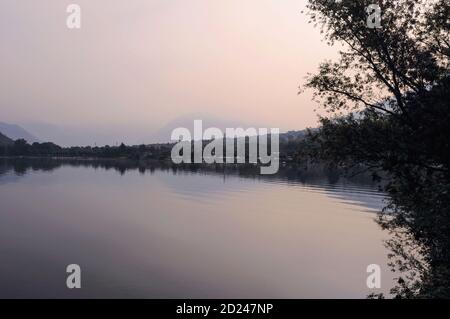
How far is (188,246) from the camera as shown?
56438 mm

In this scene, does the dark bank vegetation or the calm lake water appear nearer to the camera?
the dark bank vegetation

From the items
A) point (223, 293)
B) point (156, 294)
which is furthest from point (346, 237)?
point (156, 294)

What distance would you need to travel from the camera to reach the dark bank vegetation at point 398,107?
62.5 feet

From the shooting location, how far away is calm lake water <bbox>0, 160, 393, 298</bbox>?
39250 mm

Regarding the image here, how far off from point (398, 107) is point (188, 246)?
134 feet

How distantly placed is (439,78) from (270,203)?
86.7 meters

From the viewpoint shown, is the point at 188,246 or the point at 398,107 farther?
the point at 188,246

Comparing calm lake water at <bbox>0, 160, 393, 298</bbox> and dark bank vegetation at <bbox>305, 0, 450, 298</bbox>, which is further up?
dark bank vegetation at <bbox>305, 0, 450, 298</bbox>

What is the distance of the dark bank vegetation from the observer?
62.5 feet

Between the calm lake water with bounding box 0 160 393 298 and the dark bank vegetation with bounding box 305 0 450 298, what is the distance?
2111cm

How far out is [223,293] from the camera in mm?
37781

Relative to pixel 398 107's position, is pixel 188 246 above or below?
below

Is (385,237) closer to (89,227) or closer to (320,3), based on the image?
(89,227)

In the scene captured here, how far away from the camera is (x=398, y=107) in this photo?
20.8m
